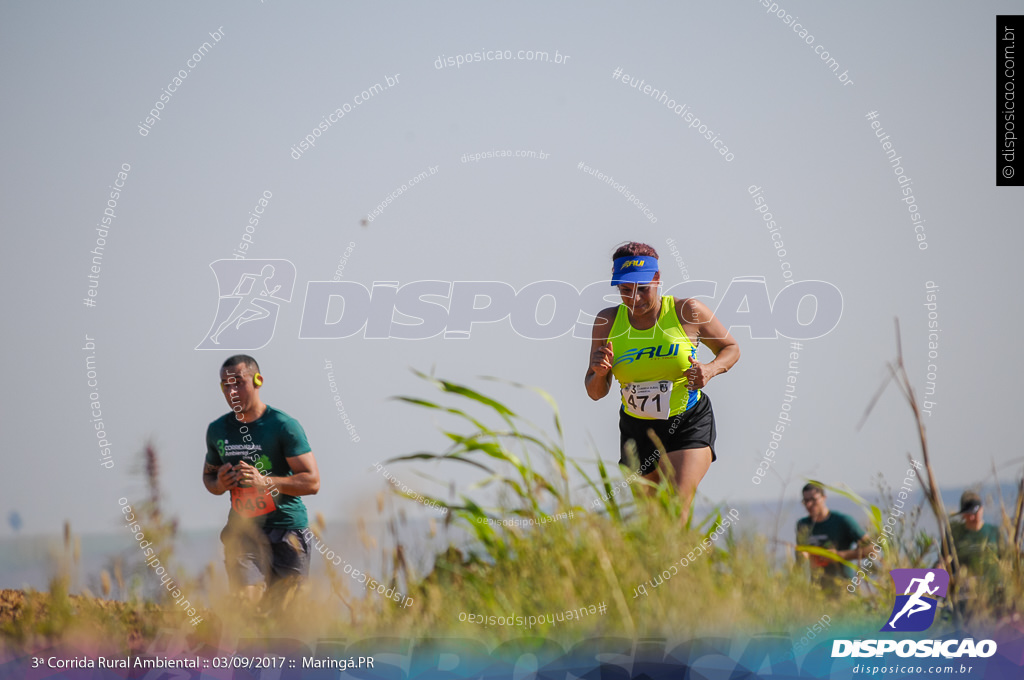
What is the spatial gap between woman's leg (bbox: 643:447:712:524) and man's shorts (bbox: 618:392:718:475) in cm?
3

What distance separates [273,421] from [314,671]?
1.44 metres

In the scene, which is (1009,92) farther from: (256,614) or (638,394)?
(256,614)

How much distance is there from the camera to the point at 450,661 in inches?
137

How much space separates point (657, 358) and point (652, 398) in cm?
21

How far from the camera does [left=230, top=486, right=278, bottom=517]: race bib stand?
14.7ft

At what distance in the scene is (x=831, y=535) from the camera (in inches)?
200

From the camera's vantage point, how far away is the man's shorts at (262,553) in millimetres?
4351

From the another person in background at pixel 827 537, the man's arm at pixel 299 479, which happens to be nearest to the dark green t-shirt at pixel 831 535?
the another person in background at pixel 827 537

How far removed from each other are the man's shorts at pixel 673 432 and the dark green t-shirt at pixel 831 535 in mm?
710

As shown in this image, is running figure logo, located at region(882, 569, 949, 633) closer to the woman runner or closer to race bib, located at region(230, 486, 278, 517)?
the woman runner

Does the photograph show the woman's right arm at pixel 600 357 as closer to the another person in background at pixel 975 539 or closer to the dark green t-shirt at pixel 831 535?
the dark green t-shirt at pixel 831 535
